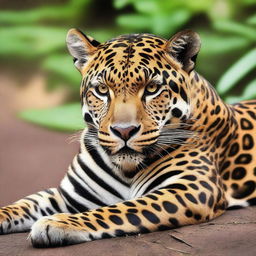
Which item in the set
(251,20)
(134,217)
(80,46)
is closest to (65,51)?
(251,20)

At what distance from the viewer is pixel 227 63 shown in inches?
480

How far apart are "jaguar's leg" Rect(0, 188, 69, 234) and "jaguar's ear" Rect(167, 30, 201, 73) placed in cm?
170

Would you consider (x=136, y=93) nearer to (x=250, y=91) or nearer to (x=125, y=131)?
(x=125, y=131)

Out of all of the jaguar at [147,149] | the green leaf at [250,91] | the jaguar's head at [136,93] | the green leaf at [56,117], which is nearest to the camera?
the jaguar at [147,149]

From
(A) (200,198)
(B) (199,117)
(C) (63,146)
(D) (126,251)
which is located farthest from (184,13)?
(D) (126,251)

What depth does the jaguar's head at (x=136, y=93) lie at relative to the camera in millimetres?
6422

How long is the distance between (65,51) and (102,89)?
6043 millimetres

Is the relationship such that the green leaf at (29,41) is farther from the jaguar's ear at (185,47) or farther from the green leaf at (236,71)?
the jaguar's ear at (185,47)

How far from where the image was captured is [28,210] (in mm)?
7117

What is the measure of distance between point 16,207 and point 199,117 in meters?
1.77

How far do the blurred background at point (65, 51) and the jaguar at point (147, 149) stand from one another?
14.2 feet

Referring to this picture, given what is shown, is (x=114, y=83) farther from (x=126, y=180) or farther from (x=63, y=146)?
(x=63, y=146)

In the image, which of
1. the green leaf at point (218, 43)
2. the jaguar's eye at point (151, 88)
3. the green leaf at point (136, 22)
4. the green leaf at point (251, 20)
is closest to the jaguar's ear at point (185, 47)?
the jaguar's eye at point (151, 88)

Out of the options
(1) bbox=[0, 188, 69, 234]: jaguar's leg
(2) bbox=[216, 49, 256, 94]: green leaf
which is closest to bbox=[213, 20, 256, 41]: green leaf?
(2) bbox=[216, 49, 256, 94]: green leaf
